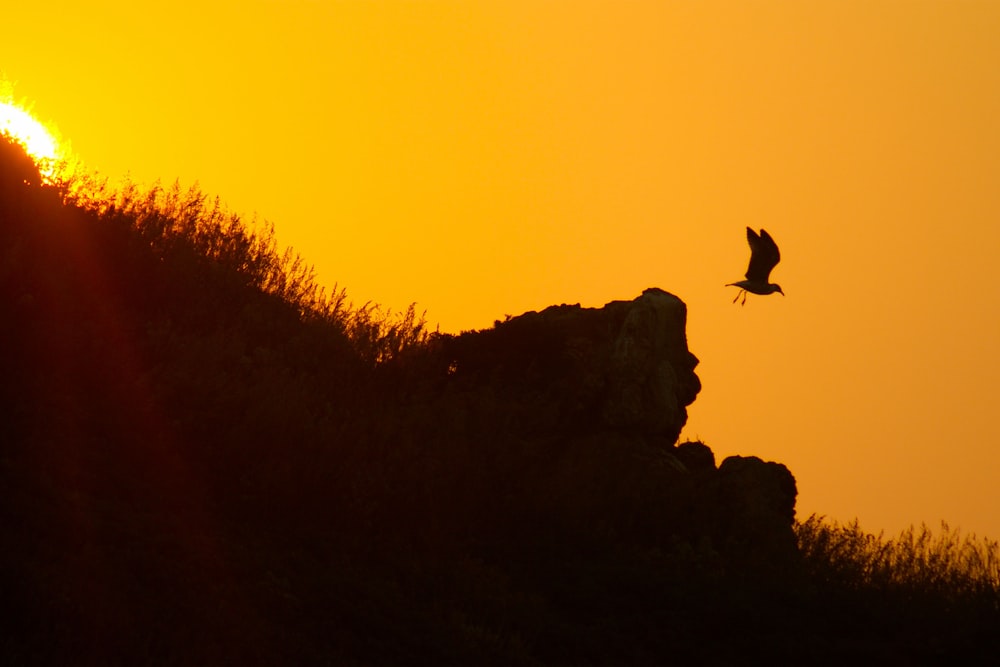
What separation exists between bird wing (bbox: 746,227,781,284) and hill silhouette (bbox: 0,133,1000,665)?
7.50ft

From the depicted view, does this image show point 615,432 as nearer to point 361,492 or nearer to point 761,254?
point 761,254

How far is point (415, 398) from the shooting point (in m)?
15.9

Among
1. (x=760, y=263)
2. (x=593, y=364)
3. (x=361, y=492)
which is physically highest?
(x=760, y=263)

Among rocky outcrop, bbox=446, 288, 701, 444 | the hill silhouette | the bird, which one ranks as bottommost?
the hill silhouette

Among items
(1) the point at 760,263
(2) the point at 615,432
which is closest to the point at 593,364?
(2) the point at 615,432

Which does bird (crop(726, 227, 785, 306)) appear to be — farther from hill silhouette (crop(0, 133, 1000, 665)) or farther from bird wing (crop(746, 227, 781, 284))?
hill silhouette (crop(0, 133, 1000, 665))

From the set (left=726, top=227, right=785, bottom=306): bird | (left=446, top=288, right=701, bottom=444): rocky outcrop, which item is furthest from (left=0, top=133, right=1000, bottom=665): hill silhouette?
(left=726, top=227, right=785, bottom=306): bird

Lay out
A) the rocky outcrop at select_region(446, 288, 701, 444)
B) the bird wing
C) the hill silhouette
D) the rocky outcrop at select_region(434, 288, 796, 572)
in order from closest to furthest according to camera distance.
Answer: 1. the hill silhouette
2. the rocky outcrop at select_region(434, 288, 796, 572)
3. the bird wing
4. the rocky outcrop at select_region(446, 288, 701, 444)

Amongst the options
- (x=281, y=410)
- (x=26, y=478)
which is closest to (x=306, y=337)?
(x=281, y=410)

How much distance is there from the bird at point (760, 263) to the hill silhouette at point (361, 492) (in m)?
2.21

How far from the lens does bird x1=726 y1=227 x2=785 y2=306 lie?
52.3 ft

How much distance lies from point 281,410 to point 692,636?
16.2 feet

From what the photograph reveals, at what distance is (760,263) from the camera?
1609 centimetres

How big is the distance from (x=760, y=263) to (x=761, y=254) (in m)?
0.16
